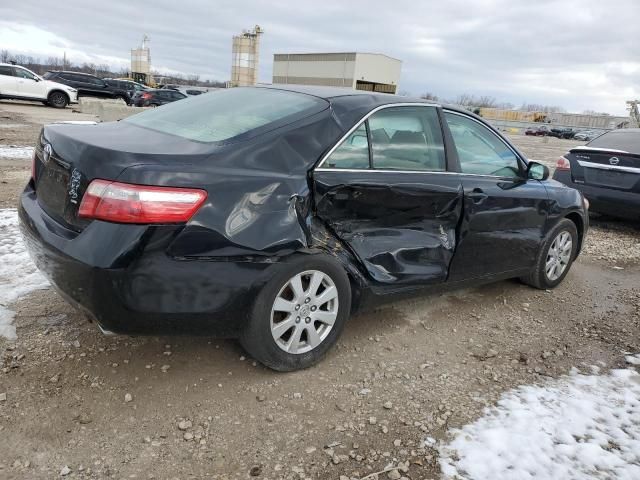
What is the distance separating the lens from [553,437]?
8.66 ft

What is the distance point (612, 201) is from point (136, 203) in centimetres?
668

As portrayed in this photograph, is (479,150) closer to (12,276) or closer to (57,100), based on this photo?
(12,276)

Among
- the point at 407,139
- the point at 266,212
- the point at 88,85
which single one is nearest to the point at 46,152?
the point at 266,212

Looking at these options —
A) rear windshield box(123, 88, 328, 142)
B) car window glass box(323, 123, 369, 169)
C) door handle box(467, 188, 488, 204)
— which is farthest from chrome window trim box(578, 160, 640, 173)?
rear windshield box(123, 88, 328, 142)

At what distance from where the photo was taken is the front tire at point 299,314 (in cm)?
278

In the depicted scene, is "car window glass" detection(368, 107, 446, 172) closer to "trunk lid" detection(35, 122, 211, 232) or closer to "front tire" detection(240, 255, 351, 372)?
"front tire" detection(240, 255, 351, 372)

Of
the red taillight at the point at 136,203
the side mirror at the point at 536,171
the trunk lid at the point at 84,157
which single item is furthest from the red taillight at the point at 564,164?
the red taillight at the point at 136,203

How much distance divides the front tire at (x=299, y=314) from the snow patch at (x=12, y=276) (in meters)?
1.60

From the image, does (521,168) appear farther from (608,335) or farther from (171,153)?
(171,153)

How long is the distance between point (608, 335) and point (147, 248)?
351 cm

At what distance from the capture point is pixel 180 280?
250 cm

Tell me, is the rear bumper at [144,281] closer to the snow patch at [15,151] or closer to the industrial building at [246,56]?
the snow patch at [15,151]

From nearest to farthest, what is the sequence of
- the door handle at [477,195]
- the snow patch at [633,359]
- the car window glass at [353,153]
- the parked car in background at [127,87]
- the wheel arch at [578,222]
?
the car window glass at [353,153]
the snow patch at [633,359]
the door handle at [477,195]
the wheel arch at [578,222]
the parked car in background at [127,87]

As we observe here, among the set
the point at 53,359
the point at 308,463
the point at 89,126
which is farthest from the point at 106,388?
the point at 89,126
